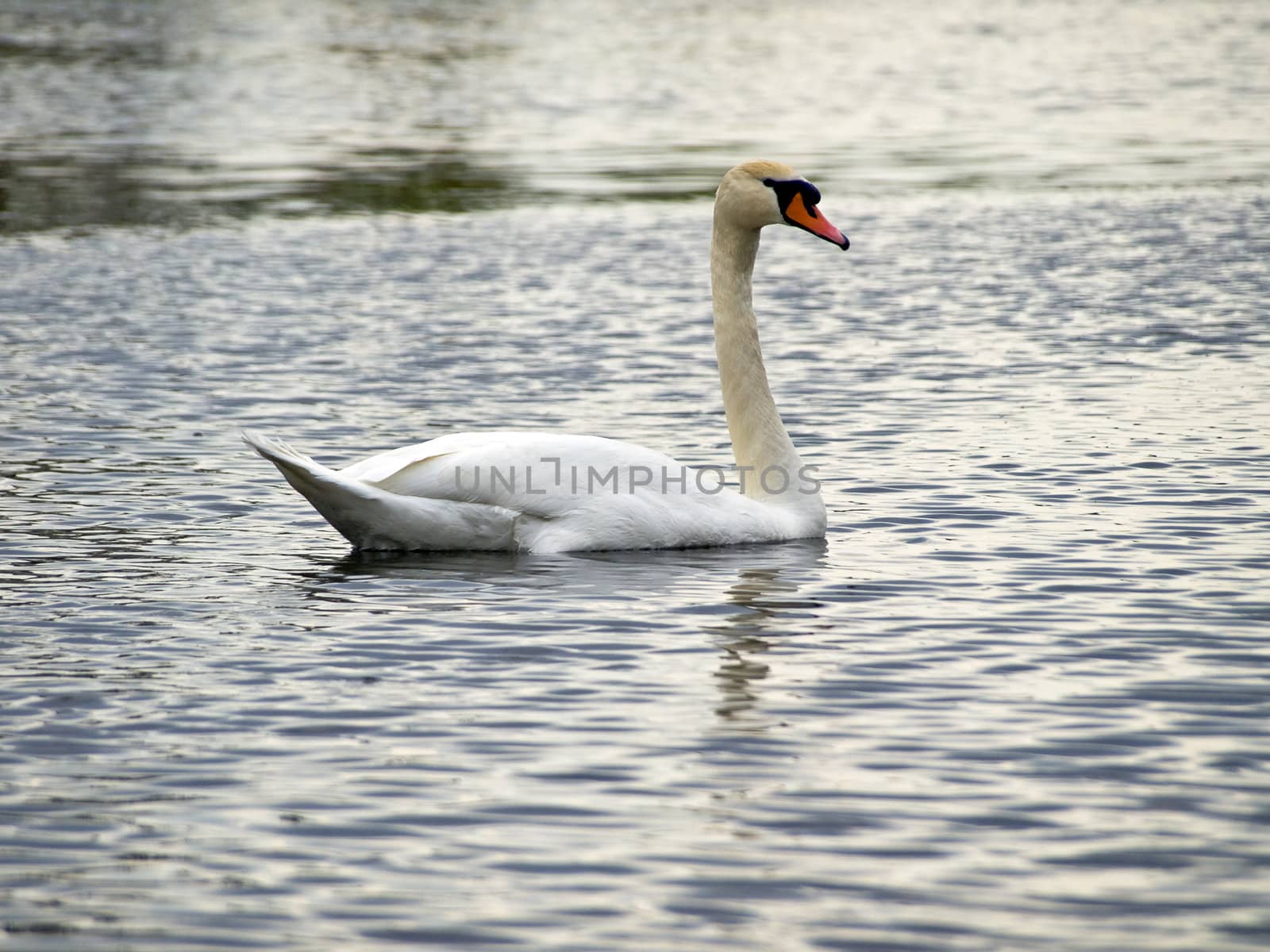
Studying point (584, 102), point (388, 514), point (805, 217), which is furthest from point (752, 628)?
point (584, 102)

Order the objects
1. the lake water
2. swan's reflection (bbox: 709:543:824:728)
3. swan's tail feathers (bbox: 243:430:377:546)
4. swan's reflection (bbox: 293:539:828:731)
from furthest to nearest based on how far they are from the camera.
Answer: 1. swan's tail feathers (bbox: 243:430:377:546)
2. swan's reflection (bbox: 293:539:828:731)
3. swan's reflection (bbox: 709:543:824:728)
4. the lake water

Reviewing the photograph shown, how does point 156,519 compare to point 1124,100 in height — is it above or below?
below

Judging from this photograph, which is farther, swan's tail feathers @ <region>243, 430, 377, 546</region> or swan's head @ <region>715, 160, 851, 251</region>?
swan's head @ <region>715, 160, 851, 251</region>

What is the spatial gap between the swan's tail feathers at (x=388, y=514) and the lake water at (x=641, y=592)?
0.64ft

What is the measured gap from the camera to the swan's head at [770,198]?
34.9 ft

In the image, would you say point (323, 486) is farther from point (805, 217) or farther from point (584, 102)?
point (584, 102)

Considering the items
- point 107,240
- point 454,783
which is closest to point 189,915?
point 454,783

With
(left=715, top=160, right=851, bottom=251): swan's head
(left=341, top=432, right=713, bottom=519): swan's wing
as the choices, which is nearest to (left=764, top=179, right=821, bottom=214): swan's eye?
(left=715, top=160, right=851, bottom=251): swan's head

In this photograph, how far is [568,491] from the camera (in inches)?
391

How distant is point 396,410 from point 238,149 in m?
18.9

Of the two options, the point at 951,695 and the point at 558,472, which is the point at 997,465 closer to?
the point at 558,472

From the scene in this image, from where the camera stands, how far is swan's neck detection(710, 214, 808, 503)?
35.3 feet

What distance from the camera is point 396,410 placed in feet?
47.5

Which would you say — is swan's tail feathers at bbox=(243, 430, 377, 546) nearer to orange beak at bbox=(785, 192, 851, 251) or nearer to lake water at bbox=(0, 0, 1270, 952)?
lake water at bbox=(0, 0, 1270, 952)
